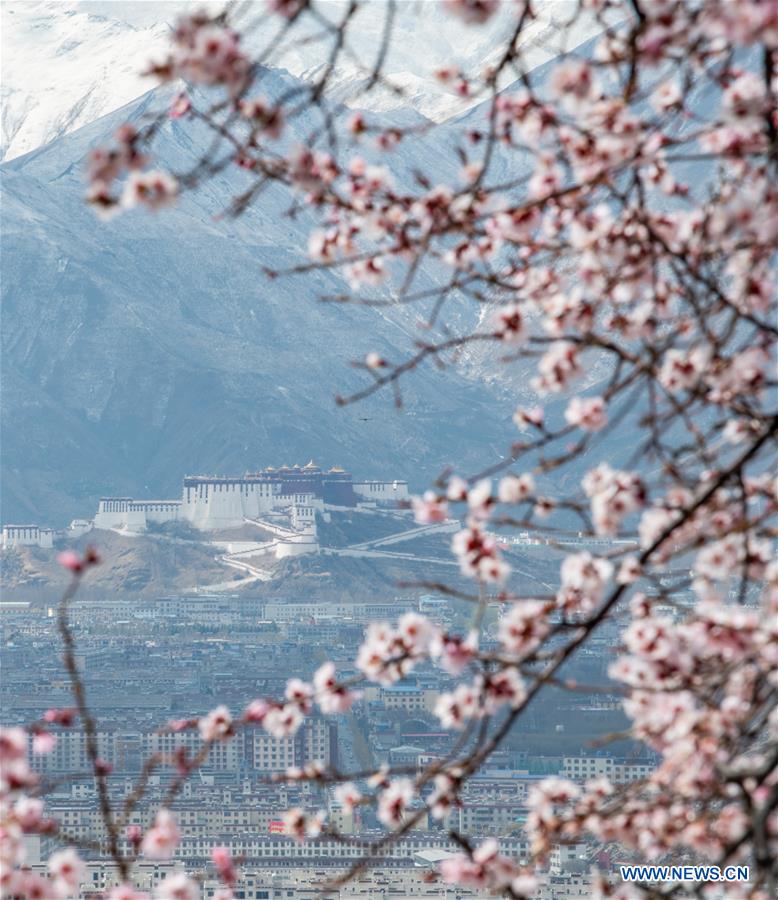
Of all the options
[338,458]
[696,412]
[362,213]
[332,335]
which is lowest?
[696,412]

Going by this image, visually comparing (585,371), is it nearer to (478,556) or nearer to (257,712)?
(478,556)

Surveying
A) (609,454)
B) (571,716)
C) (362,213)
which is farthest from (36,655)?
(362,213)

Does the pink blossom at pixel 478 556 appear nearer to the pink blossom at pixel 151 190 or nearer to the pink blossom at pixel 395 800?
the pink blossom at pixel 395 800

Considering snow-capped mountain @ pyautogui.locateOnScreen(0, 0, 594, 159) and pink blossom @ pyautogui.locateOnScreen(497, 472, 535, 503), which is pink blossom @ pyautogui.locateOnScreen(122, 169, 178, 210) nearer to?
pink blossom @ pyautogui.locateOnScreen(497, 472, 535, 503)

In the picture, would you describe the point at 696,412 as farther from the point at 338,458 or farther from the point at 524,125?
the point at 338,458

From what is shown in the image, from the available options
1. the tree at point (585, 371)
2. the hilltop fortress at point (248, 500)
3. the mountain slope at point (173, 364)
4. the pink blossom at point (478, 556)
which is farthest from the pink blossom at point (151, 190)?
the mountain slope at point (173, 364)
